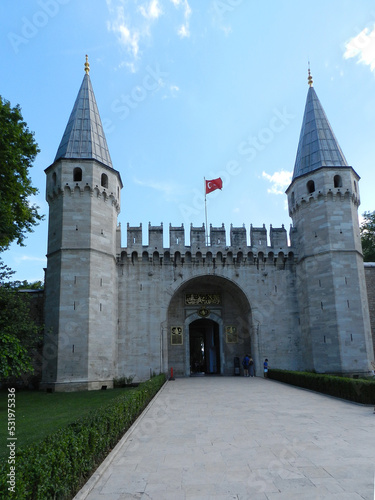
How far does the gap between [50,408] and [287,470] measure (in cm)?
984

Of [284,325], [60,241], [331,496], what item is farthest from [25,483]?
[284,325]

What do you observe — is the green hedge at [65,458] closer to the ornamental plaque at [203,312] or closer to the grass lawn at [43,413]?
the grass lawn at [43,413]

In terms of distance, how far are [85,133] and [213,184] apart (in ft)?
27.9

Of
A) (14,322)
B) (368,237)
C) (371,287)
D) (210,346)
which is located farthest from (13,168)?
(368,237)

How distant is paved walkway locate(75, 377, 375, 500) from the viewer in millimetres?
5441

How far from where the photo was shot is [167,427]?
32.6 ft

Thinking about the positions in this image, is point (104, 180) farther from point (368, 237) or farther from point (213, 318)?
point (368, 237)

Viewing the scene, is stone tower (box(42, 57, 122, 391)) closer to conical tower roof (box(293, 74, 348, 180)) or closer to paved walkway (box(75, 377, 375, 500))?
paved walkway (box(75, 377, 375, 500))

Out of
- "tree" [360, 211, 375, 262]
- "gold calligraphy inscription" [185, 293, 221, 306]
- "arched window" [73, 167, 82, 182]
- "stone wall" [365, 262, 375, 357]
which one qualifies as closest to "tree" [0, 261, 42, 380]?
"arched window" [73, 167, 82, 182]

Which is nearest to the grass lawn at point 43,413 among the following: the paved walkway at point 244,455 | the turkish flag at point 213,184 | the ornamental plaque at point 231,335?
the paved walkway at point 244,455

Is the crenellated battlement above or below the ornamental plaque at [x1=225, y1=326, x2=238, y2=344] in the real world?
above

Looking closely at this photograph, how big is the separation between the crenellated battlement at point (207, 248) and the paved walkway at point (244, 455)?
42.1ft

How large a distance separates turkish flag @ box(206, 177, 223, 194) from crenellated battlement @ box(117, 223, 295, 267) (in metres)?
2.55

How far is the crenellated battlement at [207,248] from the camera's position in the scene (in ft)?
80.8
